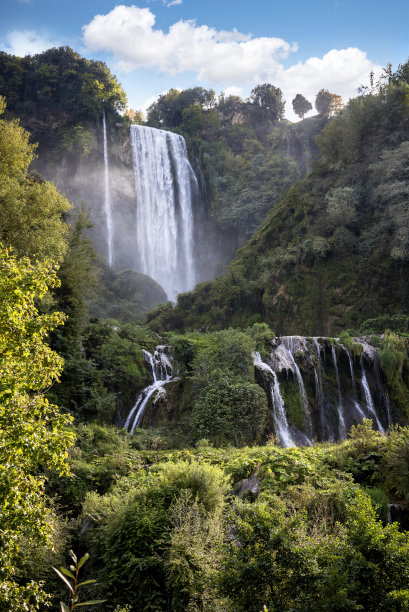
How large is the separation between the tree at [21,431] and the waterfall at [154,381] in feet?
27.6

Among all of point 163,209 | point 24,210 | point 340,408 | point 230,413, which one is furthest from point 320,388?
point 163,209

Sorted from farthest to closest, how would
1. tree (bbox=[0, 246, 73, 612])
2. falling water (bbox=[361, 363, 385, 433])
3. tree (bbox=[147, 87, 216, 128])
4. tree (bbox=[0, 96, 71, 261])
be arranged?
tree (bbox=[147, 87, 216, 128]) < falling water (bbox=[361, 363, 385, 433]) < tree (bbox=[0, 96, 71, 261]) < tree (bbox=[0, 246, 73, 612])

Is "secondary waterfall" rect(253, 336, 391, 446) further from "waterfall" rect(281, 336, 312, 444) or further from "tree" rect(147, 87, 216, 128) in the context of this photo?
"tree" rect(147, 87, 216, 128)

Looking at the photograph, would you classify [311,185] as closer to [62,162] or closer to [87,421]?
[87,421]

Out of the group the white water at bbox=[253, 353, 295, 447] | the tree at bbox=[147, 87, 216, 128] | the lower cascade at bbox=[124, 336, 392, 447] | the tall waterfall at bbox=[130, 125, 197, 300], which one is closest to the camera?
the white water at bbox=[253, 353, 295, 447]

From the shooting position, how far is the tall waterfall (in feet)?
139

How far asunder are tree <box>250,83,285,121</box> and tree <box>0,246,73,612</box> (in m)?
59.0

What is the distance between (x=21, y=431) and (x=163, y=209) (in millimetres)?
40900

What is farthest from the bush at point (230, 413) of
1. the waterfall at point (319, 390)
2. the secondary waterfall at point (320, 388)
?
the waterfall at point (319, 390)

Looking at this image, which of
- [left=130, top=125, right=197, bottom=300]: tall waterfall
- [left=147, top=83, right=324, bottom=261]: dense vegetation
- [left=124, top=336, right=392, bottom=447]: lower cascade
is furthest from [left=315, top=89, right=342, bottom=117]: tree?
[left=124, top=336, right=392, bottom=447]: lower cascade

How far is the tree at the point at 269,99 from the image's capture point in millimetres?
55031

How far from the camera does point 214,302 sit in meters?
27.1

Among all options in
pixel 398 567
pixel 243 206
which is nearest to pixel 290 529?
pixel 398 567

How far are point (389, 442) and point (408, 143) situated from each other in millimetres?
24297
